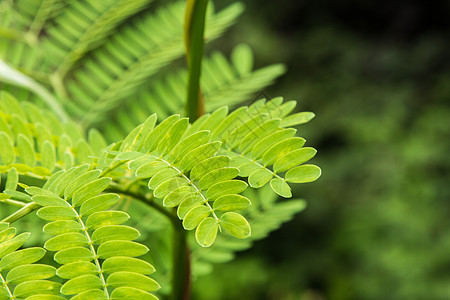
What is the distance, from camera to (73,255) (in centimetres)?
42

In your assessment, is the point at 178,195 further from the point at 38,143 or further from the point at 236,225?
the point at 38,143

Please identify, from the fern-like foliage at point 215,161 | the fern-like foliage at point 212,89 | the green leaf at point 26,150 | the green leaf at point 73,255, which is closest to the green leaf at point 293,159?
the fern-like foliage at point 215,161

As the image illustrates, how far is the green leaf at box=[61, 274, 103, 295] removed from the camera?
395 mm

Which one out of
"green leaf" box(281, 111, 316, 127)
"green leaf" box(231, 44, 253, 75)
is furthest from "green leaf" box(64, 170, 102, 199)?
"green leaf" box(231, 44, 253, 75)

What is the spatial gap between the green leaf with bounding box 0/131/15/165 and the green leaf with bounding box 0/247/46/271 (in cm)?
18

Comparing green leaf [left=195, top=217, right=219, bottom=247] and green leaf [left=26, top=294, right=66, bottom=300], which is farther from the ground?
green leaf [left=195, top=217, right=219, bottom=247]

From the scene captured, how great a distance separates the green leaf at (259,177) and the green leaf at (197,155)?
5 cm

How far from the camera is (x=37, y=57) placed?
38.9 inches

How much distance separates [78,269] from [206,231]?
12cm

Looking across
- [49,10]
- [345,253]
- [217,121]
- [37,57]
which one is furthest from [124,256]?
[345,253]

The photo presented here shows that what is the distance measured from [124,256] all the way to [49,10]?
0.81 metres

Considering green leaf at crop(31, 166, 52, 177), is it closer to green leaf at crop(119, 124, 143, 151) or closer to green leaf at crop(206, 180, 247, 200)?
green leaf at crop(119, 124, 143, 151)

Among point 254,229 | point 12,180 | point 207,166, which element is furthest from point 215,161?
point 254,229

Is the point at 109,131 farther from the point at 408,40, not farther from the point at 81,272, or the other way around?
the point at 408,40
